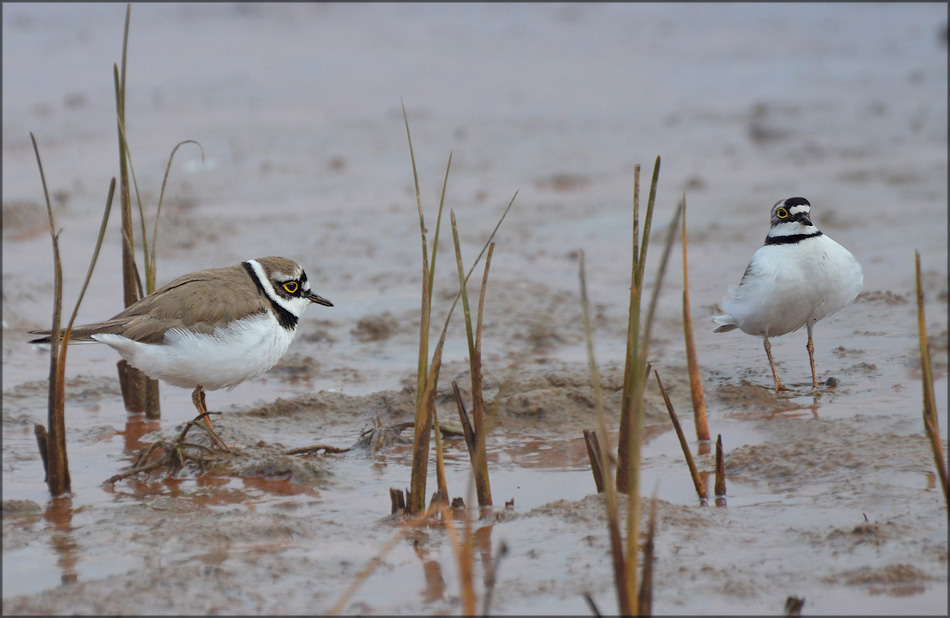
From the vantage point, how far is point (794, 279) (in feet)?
20.4

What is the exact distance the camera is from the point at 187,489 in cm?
494

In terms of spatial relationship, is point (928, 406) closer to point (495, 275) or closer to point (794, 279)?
point (794, 279)

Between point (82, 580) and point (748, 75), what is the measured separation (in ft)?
54.7

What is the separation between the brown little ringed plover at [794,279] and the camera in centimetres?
623

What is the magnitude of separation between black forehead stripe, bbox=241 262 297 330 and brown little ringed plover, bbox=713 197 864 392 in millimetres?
2672

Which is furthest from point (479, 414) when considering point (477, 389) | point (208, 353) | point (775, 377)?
point (775, 377)

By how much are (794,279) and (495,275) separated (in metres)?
3.31

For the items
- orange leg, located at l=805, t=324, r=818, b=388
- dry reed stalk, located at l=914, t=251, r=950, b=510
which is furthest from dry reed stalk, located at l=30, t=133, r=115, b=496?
orange leg, located at l=805, t=324, r=818, b=388

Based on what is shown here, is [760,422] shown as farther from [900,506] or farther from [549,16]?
[549,16]

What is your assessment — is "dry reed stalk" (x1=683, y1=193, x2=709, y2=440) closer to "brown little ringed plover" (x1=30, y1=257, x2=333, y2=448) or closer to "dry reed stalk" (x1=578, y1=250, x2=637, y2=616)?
"dry reed stalk" (x1=578, y1=250, x2=637, y2=616)

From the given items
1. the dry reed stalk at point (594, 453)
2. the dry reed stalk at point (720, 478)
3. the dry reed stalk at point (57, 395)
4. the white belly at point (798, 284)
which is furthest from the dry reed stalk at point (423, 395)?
the white belly at point (798, 284)

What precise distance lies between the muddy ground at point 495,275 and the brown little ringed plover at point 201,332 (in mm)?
418

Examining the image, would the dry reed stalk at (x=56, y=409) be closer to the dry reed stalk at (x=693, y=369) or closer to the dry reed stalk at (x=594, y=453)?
the dry reed stalk at (x=594, y=453)

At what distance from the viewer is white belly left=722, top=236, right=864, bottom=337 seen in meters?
6.23
